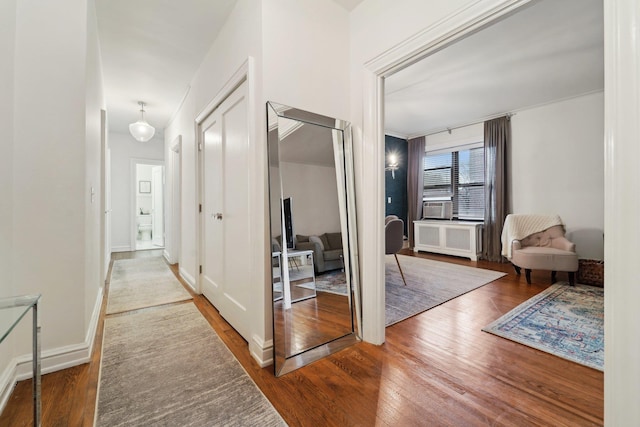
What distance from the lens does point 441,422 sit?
1.26m

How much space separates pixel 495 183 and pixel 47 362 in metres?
5.86

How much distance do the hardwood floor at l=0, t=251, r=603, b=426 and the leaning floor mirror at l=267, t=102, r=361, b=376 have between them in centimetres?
17

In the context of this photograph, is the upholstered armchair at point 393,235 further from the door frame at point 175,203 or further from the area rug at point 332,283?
the door frame at point 175,203

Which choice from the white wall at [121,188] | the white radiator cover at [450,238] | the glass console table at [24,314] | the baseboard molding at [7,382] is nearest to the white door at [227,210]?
the glass console table at [24,314]

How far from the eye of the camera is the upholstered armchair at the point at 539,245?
11.1 ft

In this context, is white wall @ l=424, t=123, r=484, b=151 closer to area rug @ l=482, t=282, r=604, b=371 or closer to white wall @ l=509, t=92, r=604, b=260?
white wall @ l=509, t=92, r=604, b=260

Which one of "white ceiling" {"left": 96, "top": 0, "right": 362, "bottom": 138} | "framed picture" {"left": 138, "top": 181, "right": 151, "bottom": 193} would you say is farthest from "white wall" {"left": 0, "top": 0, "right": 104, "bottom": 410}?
"framed picture" {"left": 138, "top": 181, "right": 151, "bottom": 193}

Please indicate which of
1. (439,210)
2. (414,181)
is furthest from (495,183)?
(414,181)

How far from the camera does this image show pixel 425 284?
135 inches

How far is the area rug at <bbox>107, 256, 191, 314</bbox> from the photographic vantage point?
9.26 feet

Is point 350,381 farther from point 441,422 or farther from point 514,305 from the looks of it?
point 514,305

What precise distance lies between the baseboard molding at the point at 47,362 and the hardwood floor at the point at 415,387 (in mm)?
43

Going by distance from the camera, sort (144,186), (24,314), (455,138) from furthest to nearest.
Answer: (144,186)
(455,138)
(24,314)

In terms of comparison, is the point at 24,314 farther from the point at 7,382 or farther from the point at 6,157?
the point at 6,157
